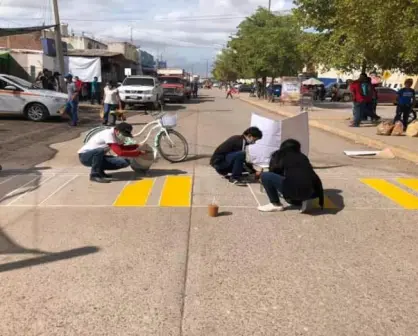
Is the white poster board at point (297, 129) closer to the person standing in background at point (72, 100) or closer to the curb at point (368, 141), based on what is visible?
the curb at point (368, 141)

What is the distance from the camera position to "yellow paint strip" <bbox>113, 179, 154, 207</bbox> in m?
7.29

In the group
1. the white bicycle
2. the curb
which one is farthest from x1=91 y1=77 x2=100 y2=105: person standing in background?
the white bicycle

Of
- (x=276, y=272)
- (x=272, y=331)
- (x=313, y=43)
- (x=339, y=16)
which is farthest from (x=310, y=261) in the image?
(x=313, y=43)

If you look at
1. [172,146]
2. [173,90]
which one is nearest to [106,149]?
[172,146]

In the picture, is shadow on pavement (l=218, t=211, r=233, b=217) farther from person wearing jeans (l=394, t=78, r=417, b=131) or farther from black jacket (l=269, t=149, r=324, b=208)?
person wearing jeans (l=394, t=78, r=417, b=131)

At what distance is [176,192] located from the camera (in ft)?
26.4

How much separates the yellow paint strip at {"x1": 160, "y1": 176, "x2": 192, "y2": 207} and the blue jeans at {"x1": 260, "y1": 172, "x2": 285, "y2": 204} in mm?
1130

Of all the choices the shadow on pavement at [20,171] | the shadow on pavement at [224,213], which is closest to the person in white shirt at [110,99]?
the shadow on pavement at [20,171]

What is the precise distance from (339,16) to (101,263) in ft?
44.2

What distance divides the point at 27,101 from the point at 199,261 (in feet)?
Result: 51.3

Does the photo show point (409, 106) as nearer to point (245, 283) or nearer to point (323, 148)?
point (323, 148)

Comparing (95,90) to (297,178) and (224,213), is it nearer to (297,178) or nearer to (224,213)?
(224,213)

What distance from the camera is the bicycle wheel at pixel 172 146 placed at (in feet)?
34.6

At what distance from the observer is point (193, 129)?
17.7 meters
